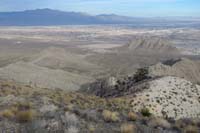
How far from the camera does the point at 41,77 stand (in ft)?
208

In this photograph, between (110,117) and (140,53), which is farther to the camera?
(140,53)

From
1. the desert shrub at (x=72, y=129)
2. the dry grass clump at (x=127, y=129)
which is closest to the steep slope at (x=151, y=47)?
the dry grass clump at (x=127, y=129)

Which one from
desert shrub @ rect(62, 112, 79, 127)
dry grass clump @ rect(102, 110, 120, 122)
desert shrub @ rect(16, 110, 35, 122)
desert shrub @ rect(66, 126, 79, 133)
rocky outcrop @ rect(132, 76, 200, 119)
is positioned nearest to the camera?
desert shrub @ rect(66, 126, 79, 133)

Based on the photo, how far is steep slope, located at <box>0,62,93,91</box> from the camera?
191 feet

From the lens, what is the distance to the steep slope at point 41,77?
58.2 metres

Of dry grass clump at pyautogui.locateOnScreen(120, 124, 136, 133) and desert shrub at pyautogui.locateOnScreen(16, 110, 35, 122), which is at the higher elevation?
desert shrub at pyautogui.locateOnScreen(16, 110, 35, 122)

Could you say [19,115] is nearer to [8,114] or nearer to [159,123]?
[8,114]

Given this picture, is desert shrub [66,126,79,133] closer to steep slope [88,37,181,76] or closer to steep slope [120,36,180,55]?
steep slope [88,37,181,76]

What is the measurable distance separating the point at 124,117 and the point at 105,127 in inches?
74.8

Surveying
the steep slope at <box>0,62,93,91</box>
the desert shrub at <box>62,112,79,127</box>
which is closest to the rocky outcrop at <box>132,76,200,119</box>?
the desert shrub at <box>62,112,79,127</box>

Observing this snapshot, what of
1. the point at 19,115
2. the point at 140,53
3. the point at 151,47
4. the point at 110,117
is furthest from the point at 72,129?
the point at 151,47

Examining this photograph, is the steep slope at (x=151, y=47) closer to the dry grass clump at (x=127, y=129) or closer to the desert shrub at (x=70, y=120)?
the desert shrub at (x=70, y=120)

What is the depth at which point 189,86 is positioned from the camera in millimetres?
29453

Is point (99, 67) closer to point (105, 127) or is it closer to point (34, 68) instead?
point (34, 68)
